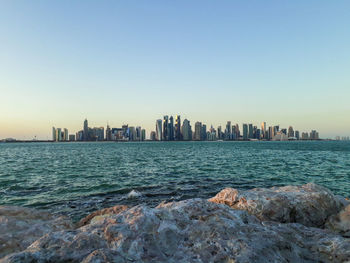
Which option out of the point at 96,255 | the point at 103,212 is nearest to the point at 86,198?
the point at 103,212

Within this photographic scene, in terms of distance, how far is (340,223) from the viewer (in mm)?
7133

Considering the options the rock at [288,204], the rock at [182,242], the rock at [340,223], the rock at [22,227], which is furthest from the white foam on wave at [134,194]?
the rock at [340,223]

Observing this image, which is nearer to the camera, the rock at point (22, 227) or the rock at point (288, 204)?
the rock at point (22, 227)

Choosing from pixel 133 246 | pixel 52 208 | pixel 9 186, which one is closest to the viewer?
pixel 133 246

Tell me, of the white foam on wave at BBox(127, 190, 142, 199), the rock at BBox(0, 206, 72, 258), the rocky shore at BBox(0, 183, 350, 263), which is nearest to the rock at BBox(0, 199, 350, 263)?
the rocky shore at BBox(0, 183, 350, 263)

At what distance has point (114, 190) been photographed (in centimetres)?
1728

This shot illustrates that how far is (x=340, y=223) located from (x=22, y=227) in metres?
10.8

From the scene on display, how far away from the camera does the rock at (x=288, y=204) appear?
7.42m

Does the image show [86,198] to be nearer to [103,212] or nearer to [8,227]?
[103,212]

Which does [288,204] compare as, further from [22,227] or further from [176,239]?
[22,227]

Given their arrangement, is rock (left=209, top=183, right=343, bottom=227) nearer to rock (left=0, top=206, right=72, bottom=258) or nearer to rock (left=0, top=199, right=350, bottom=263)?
rock (left=0, top=199, right=350, bottom=263)

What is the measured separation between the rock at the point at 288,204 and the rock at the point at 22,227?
642 cm

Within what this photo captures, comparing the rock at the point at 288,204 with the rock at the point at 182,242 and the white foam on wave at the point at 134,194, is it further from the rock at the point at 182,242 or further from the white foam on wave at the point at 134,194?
the white foam on wave at the point at 134,194

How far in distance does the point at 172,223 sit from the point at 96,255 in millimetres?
2022
